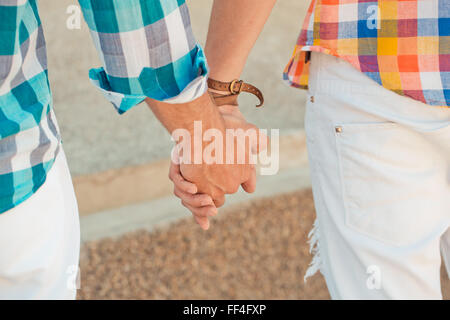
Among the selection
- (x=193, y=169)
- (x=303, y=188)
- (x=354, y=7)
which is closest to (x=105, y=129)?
(x=303, y=188)

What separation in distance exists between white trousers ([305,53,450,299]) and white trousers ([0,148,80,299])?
2.29 ft

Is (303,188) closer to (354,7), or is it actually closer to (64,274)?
(354,7)

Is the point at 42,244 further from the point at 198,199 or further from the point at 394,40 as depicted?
the point at 394,40

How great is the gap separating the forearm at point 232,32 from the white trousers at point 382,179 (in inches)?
7.8

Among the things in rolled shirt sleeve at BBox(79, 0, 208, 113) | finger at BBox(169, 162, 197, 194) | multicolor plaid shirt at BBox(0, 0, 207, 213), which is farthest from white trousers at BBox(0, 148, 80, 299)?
finger at BBox(169, 162, 197, 194)

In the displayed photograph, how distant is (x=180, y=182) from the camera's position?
1393mm

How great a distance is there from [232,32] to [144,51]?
0.54 m

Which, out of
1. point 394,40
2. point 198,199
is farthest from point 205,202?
point 394,40

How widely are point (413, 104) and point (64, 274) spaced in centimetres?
88

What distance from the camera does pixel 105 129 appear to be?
3.75 m

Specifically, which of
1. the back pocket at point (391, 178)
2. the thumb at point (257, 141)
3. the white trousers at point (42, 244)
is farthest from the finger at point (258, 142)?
the white trousers at point (42, 244)

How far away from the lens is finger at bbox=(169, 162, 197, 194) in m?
1.37

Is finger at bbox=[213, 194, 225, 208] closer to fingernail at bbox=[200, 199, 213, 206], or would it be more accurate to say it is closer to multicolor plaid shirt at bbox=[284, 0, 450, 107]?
fingernail at bbox=[200, 199, 213, 206]

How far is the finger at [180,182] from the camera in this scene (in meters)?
1.37
